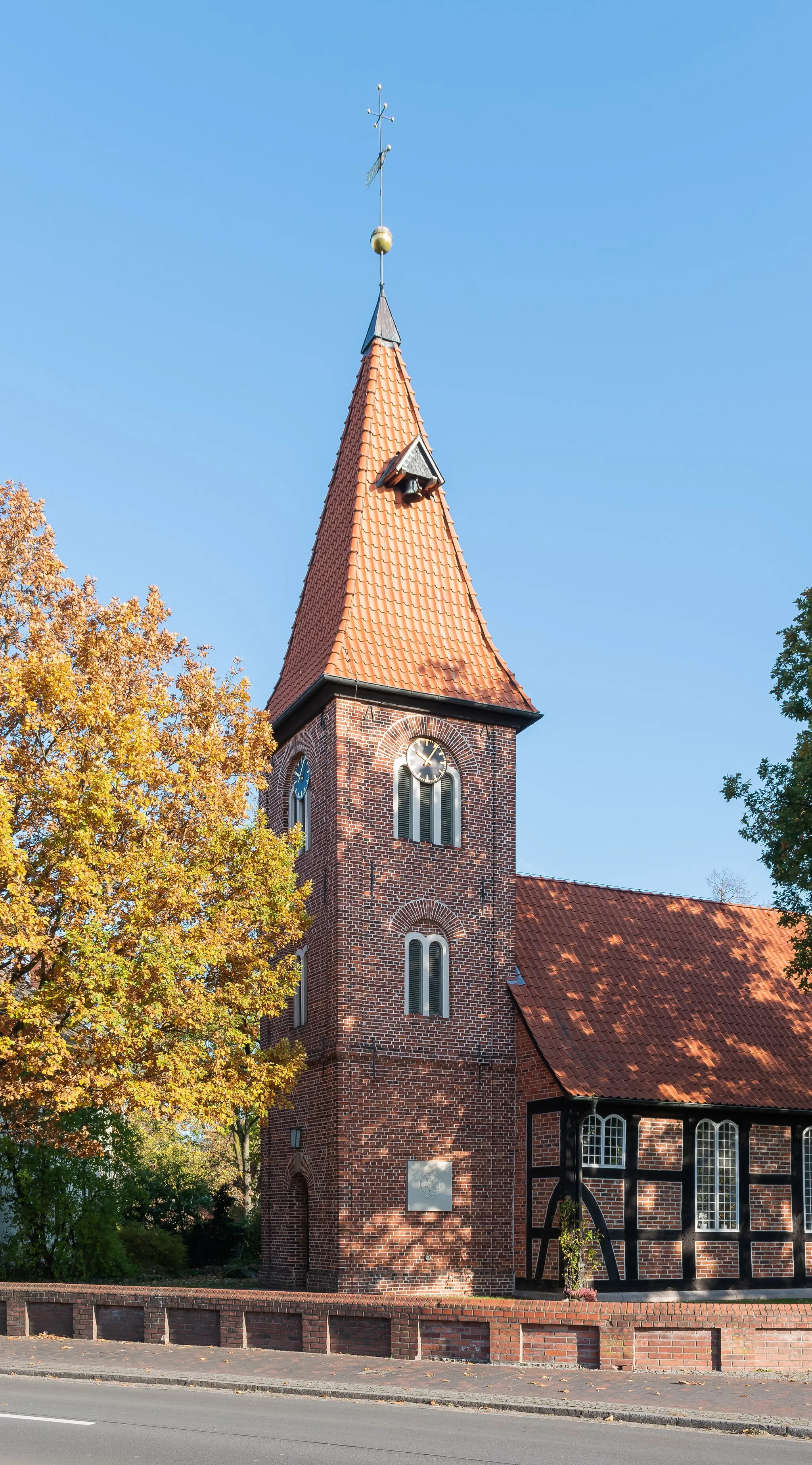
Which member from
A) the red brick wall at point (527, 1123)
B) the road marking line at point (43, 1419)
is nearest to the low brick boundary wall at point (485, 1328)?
the road marking line at point (43, 1419)

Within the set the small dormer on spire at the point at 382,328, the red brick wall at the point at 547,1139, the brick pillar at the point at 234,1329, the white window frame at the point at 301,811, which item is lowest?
the brick pillar at the point at 234,1329

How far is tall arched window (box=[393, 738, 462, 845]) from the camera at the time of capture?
81.5 feet

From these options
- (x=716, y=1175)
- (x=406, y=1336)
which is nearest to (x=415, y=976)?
(x=716, y=1175)

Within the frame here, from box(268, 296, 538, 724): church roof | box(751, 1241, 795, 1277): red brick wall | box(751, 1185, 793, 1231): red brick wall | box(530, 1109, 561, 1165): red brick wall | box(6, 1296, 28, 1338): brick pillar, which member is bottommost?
box(751, 1241, 795, 1277): red brick wall

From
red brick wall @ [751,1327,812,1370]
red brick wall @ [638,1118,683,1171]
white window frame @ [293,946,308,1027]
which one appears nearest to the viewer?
red brick wall @ [751,1327,812,1370]

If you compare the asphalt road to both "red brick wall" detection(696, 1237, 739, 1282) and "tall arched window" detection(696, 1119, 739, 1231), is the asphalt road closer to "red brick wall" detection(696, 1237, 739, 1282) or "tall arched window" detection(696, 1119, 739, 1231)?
"red brick wall" detection(696, 1237, 739, 1282)

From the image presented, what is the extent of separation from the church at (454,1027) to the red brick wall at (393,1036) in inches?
1.8

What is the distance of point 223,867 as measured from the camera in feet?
71.3

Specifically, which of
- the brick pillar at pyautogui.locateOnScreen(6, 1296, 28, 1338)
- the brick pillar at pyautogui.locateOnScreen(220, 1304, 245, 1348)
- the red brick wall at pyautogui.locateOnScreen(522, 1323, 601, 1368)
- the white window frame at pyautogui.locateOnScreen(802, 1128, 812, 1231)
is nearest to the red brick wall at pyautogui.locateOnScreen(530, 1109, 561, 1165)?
the white window frame at pyautogui.locateOnScreen(802, 1128, 812, 1231)

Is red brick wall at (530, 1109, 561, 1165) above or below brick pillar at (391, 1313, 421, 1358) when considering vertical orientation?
above

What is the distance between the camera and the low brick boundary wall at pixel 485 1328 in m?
14.7

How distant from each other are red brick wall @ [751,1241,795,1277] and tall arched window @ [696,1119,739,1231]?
2.15 ft

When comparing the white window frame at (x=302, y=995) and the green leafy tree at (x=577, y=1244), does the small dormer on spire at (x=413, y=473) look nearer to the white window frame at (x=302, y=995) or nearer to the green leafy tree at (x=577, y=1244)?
the white window frame at (x=302, y=995)

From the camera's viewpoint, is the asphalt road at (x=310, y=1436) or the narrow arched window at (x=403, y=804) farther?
the narrow arched window at (x=403, y=804)
